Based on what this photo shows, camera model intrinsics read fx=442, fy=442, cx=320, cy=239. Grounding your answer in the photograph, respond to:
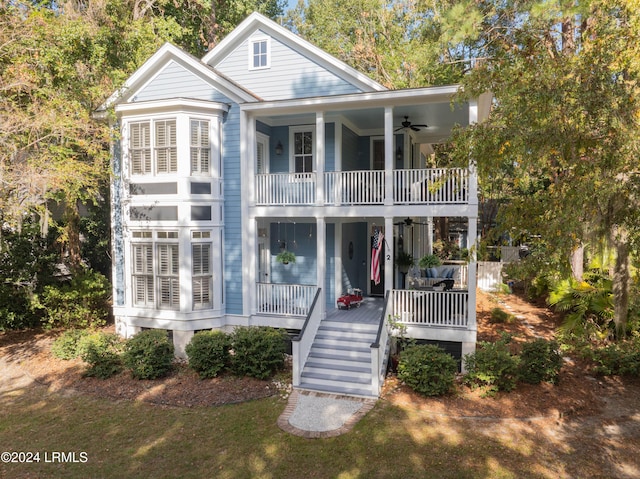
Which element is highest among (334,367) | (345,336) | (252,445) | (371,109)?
(371,109)

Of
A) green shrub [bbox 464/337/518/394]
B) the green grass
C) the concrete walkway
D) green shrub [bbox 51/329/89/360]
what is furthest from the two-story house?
the green grass

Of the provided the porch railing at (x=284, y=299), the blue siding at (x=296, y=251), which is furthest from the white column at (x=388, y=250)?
the blue siding at (x=296, y=251)

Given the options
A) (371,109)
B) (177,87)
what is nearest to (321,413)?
(371,109)

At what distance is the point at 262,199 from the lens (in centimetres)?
1288

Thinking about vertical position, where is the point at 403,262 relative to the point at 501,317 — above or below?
above

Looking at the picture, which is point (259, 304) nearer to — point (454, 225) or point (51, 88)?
point (51, 88)

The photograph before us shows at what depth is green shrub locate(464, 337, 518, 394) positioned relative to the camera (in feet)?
31.5

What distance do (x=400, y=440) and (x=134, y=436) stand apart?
4.93 meters

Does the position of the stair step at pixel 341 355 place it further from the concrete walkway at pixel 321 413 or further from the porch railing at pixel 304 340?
the concrete walkway at pixel 321 413

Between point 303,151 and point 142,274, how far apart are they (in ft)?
20.2

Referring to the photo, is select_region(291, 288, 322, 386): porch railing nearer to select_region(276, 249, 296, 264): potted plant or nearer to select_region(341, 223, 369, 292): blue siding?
select_region(276, 249, 296, 264): potted plant

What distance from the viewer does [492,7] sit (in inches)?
650

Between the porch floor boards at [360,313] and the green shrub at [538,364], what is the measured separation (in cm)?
371

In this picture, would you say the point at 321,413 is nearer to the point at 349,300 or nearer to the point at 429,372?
the point at 429,372
